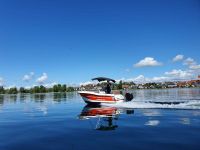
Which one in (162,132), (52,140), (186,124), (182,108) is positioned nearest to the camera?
(52,140)

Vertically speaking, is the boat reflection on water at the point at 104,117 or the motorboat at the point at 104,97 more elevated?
the motorboat at the point at 104,97

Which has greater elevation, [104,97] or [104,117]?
[104,97]

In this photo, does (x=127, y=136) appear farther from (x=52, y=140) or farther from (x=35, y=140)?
(x=35, y=140)

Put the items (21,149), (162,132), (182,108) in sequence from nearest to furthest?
(21,149) → (162,132) → (182,108)

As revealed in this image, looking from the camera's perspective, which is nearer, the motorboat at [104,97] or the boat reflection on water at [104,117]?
the boat reflection on water at [104,117]

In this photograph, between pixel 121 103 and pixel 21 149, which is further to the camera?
pixel 121 103

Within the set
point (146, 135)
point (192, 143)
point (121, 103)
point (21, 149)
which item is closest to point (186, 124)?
point (146, 135)

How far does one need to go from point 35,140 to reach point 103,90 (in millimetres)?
23840

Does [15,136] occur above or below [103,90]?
below

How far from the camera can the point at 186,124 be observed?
788 inches

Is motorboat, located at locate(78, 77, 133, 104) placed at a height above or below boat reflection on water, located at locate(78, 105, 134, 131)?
above

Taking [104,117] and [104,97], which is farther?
[104,97]

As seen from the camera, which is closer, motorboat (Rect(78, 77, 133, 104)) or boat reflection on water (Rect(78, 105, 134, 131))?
boat reflection on water (Rect(78, 105, 134, 131))

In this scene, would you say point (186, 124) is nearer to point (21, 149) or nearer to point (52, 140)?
point (52, 140)
